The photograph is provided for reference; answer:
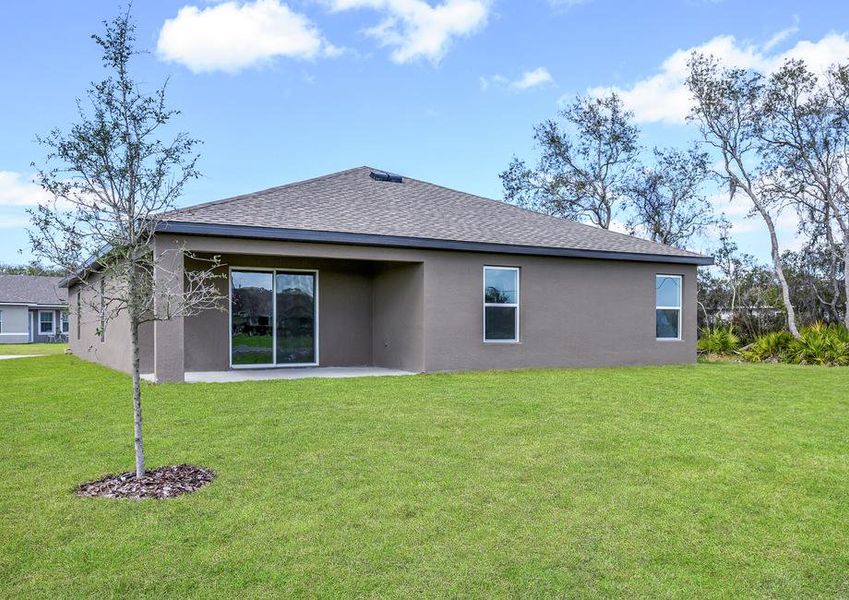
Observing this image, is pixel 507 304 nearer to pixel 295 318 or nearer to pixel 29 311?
pixel 295 318

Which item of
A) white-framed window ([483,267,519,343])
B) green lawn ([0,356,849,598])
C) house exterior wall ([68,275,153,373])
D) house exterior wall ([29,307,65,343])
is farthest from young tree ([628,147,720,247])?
house exterior wall ([29,307,65,343])

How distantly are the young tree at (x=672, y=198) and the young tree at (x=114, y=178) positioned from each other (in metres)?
26.5

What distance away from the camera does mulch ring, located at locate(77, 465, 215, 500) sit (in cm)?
447

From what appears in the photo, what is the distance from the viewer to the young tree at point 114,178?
4.71 meters

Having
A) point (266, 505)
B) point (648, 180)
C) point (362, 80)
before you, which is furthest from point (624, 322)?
point (648, 180)

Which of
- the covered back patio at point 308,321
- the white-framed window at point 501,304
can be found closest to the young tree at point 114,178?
the covered back patio at point 308,321

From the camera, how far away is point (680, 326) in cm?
1513

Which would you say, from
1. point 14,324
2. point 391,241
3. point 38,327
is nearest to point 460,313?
point 391,241

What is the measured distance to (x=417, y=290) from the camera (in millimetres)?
12555

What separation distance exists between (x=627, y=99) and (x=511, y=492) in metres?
27.7

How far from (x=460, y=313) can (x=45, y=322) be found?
3145cm

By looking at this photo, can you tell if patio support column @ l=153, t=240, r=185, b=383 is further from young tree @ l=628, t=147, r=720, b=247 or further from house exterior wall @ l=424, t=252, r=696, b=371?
young tree @ l=628, t=147, r=720, b=247

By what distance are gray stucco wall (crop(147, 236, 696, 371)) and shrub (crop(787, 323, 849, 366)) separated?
372 centimetres

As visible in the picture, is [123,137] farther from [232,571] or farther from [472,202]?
[472,202]
